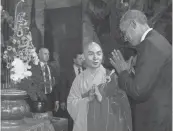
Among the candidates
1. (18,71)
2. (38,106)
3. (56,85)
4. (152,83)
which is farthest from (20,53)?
(152,83)

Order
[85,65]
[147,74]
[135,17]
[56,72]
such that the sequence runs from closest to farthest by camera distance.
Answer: [147,74], [135,17], [85,65], [56,72]

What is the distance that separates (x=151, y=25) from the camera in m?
3.24

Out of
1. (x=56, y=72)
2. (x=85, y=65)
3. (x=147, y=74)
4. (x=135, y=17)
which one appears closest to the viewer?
(x=147, y=74)

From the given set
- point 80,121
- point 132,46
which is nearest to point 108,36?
point 132,46

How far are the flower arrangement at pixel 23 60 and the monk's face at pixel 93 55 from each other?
2.00 ft

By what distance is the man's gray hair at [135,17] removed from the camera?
321cm

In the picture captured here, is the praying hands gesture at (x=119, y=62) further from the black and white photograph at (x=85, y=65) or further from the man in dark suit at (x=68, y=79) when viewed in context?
the man in dark suit at (x=68, y=79)

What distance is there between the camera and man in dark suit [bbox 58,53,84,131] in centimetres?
332

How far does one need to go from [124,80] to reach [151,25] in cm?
72

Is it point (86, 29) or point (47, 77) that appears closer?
point (86, 29)

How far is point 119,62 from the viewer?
127 inches

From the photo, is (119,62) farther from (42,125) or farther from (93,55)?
(42,125)

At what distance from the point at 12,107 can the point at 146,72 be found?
157cm

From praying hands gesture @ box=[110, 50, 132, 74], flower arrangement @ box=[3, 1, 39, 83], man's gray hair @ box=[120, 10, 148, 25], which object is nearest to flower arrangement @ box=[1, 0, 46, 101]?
flower arrangement @ box=[3, 1, 39, 83]
